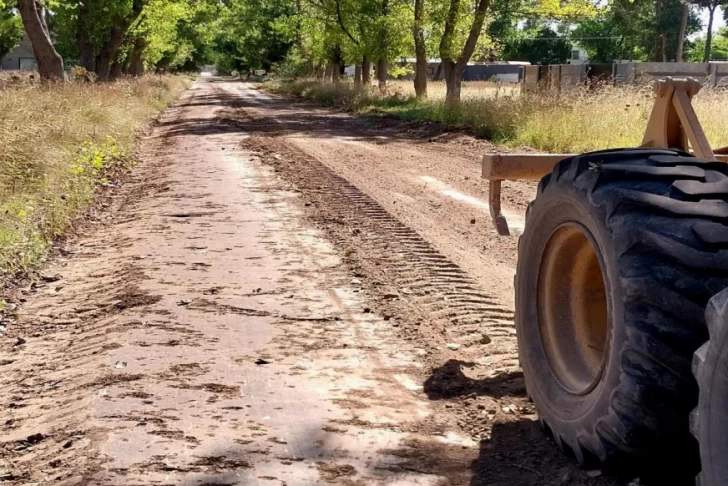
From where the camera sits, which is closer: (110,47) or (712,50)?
(110,47)

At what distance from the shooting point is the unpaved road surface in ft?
12.1

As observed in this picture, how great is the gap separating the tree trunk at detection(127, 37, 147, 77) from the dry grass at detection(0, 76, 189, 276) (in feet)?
84.9

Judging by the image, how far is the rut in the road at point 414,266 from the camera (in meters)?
5.63

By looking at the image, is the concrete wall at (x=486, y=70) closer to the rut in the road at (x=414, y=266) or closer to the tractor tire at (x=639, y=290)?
the rut in the road at (x=414, y=266)

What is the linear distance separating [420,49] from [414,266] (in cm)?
2551

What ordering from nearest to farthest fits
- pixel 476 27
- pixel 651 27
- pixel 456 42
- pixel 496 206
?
pixel 496 206, pixel 476 27, pixel 456 42, pixel 651 27

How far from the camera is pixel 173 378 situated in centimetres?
464

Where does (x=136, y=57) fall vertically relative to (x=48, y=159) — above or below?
above

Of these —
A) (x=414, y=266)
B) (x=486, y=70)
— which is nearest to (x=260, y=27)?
(x=486, y=70)

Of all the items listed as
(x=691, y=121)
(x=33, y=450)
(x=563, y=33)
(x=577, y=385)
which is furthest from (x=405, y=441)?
(x=563, y=33)

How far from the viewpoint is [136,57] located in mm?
48062

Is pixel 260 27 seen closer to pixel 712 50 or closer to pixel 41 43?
pixel 712 50

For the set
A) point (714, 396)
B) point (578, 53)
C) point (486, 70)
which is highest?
point (578, 53)

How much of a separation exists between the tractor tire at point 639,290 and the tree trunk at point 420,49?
92.6 ft
